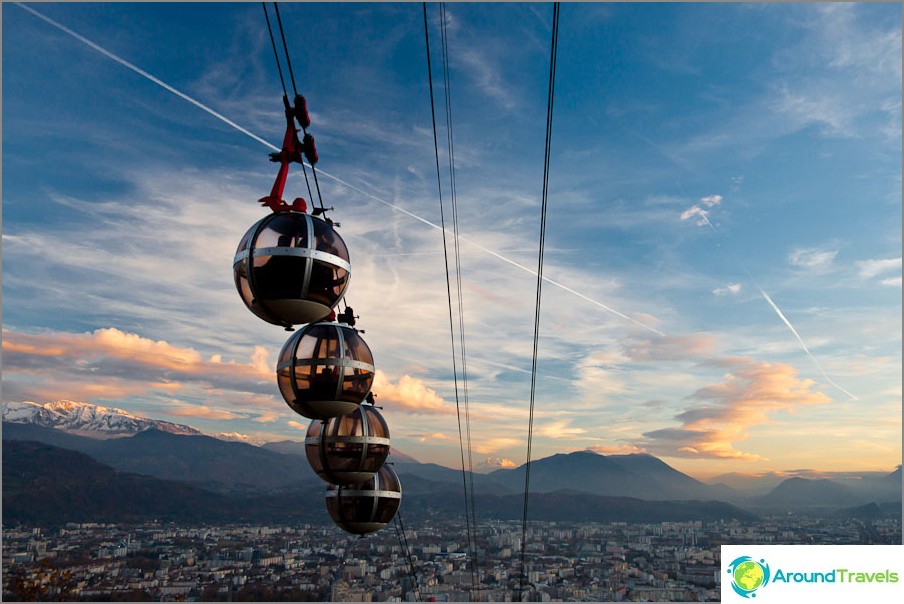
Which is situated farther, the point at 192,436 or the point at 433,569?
the point at 192,436

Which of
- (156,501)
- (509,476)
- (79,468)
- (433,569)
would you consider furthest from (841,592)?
(509,476)

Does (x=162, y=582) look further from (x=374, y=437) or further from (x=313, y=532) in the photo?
(x=374, y=437)

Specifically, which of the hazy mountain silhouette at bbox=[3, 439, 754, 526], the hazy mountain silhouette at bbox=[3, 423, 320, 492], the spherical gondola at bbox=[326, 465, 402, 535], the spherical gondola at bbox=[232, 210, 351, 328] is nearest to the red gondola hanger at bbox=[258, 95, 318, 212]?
the spherical gondola at bbox=[232, 210, 351, 328]

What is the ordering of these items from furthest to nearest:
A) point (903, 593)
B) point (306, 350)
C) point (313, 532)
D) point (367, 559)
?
point (313, 532)
point (367, 559)
point (903, 593)
point (306, 350)

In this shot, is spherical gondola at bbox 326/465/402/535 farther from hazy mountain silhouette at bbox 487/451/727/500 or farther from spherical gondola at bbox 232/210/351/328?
hazy mountain silhouette at bbox 487/451/727/500

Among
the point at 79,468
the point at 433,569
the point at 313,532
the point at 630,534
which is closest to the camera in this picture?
the point at 433,569

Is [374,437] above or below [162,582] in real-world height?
above

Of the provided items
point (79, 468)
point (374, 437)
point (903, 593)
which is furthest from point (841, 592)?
point (79, 468)
